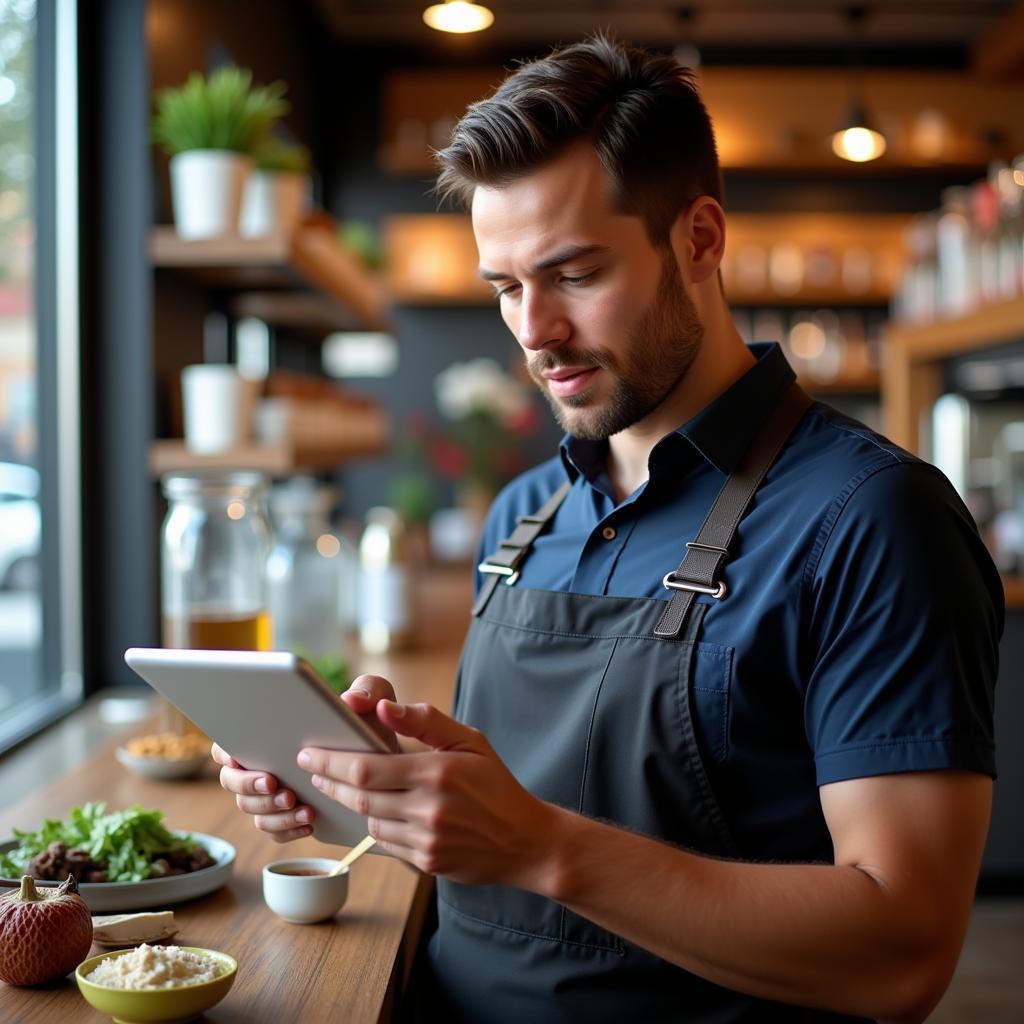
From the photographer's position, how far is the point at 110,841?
1.52 m

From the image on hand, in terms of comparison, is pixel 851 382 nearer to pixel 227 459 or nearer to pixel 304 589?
pixel 304 589

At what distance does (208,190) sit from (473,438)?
3.96m

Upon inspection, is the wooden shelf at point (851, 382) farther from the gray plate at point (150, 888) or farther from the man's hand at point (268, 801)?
the man's hand at point (268, 801)

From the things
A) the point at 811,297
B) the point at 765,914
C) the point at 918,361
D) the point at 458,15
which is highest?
the point at 458,15

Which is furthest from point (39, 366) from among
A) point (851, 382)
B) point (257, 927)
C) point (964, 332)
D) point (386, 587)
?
point (851, 382)

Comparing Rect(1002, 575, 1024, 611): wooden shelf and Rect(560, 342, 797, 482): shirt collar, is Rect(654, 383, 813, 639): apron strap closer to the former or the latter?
Rect(560, 342, 797, 482): shirt collar

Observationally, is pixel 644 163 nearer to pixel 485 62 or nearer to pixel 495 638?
pixel 495 638

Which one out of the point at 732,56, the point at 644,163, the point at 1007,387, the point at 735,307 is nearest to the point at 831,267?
the point at 735,307

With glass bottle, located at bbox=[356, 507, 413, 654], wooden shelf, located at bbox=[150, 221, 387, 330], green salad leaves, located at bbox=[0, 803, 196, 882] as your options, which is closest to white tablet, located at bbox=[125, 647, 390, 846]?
green salad leaves, located at bbox=[0, 803, 196, 882]

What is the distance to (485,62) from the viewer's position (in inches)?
271

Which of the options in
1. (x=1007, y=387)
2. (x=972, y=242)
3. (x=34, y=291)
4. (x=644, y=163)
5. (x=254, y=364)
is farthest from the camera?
(x=254, y=364)

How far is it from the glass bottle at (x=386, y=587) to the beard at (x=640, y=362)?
Result: 6.78 ft

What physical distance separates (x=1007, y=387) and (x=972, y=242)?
59 centimetres

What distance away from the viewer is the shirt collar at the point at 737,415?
1.49 metres
